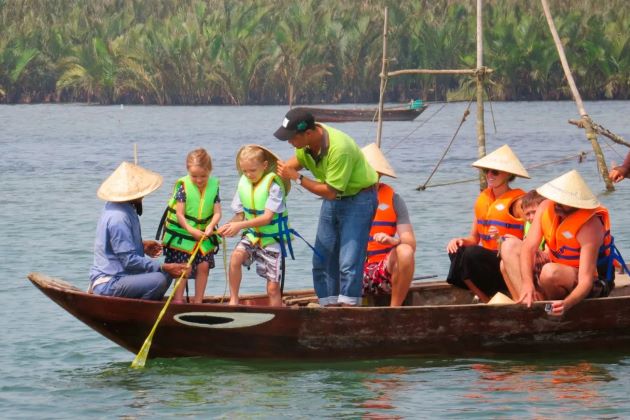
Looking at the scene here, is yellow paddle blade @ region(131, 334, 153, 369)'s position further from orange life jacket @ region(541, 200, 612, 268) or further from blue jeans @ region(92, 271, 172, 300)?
orange life jacket @ region(541, 200, 612, 268)

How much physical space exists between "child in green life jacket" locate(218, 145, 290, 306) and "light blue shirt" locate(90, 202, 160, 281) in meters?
0.52

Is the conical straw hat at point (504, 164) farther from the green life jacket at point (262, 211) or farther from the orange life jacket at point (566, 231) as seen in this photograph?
the green life jacket at point (262, 211)

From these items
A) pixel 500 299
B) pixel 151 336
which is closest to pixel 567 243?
pixel 500 299

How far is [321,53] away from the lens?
49.3 meters

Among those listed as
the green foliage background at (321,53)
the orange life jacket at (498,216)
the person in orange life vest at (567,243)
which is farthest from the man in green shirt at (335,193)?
the green foliage background at (321,53)

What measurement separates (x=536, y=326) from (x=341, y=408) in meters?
1.52

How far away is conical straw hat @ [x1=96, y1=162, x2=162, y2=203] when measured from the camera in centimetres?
886

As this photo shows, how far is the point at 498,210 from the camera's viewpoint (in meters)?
9.52

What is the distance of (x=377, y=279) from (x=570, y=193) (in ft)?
5.01

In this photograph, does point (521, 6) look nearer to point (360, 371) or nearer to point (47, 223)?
point (47, 223)

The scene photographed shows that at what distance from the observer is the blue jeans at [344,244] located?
9.08 meters

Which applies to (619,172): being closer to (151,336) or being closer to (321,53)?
(151,336)

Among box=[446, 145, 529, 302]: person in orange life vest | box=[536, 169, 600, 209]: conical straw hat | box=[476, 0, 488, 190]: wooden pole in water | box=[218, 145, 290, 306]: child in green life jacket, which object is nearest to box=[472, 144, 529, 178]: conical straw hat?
box=[446, 145, 529, 302]: person in orange life vest

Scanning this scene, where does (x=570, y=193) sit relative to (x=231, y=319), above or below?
above
